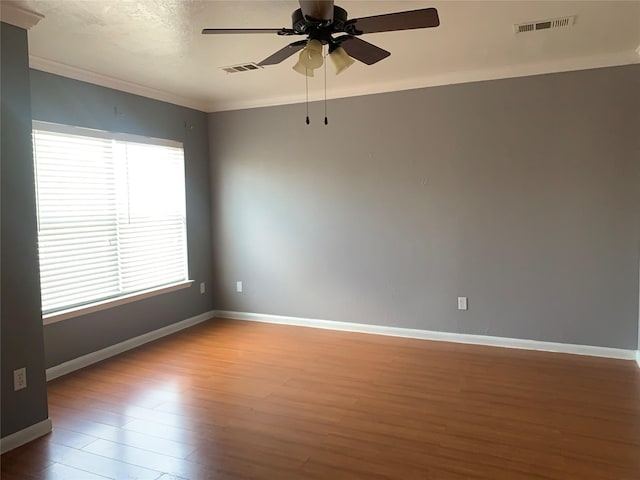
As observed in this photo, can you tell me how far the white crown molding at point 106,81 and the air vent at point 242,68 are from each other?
3.41 ft

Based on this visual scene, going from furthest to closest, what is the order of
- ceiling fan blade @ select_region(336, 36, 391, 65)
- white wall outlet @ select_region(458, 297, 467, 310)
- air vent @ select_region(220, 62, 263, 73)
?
1. white wall outlet @ select_region(458, 297, 467, 310)
2. air vent @ select_region(220, 62, 263, 73)
3. ceiling fan blade @ select_region(336, 36, 391, 65)

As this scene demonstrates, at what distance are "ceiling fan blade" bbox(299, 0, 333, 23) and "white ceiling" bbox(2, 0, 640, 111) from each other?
2.05 feet

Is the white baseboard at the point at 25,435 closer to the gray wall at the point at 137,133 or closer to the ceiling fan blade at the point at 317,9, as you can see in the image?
the gray wall at the point at 137,133

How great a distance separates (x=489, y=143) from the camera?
171 inches

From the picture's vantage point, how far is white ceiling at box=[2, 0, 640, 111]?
2809mm

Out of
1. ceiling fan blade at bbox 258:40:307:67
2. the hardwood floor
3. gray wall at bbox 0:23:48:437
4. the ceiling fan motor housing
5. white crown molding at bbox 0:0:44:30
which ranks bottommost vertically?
the hardwood floor

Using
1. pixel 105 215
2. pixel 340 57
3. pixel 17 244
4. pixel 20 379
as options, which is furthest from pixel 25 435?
pixel 340 57

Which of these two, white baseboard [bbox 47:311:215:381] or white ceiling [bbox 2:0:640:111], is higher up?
white ceiling [bbox 2:0:640:111]

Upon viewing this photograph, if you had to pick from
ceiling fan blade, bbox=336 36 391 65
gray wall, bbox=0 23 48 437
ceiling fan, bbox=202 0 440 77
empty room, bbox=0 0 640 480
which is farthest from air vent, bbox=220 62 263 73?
gray wall, bbox=0 23 48 437

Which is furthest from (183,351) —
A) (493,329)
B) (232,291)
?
(493,329)

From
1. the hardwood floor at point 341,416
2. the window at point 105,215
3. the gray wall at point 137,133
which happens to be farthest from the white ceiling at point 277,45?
the hardwood floor at point 341,416

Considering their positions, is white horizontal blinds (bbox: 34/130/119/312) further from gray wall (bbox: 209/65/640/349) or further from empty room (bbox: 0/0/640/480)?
gray wall (bbox: 209/65/640/349)

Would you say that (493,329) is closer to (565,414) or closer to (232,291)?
(565,414)

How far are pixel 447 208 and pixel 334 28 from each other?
101 inches
